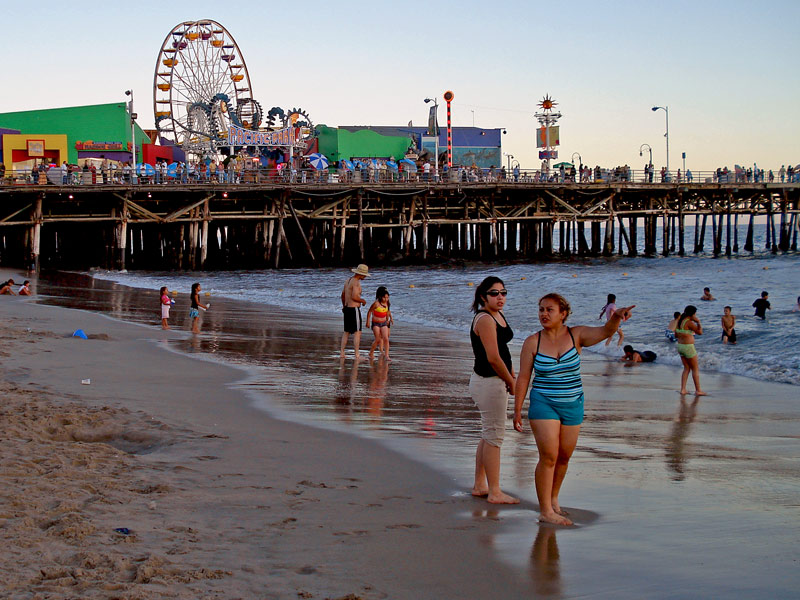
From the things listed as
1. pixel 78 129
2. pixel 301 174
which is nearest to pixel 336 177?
pixel 301 174

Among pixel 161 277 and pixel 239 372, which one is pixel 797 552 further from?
pixel 161 277

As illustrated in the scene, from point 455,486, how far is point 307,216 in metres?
35.7

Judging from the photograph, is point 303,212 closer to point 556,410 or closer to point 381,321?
point 381,321

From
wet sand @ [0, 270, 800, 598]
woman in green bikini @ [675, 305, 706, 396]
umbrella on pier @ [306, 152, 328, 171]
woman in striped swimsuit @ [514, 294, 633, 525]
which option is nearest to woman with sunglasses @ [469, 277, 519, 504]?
wet sand @ [0, 270, 800, 598]

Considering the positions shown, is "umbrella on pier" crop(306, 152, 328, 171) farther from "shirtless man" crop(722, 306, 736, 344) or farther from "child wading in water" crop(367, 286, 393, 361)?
"child wading in water" crop(367, 286, 393, 361)

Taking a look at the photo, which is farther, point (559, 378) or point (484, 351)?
point (484, 351)

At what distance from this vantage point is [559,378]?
460 cm

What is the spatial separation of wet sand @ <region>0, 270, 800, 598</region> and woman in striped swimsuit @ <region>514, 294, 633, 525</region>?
0.29m

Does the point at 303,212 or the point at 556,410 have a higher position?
the point at 303,212

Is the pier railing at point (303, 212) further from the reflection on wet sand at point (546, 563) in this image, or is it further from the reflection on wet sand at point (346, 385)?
the reflection on wet sand at point (546, 563)

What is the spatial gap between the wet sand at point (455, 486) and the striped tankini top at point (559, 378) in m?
0.68

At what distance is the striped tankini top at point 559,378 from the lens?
4590 millimetres

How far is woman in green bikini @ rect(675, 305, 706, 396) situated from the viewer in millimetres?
9703

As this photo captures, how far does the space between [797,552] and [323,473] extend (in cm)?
272
